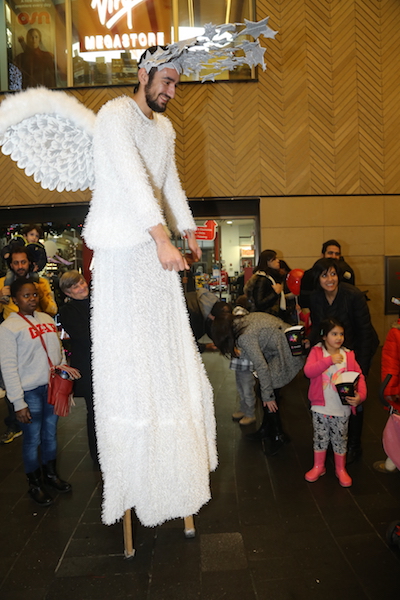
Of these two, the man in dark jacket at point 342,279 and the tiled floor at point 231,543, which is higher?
the man in dark jacket at point 342,279

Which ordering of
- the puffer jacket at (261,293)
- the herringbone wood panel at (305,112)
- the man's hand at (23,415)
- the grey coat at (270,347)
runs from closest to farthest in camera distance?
the man's hand at (23,415)
the grey coat at (270,347)
the puffer jacket at (261,293)
the herringbone wood panel at (305,112)

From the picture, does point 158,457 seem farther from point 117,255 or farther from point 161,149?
point 161,149

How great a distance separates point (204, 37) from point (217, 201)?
6429mm

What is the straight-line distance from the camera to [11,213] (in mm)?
8312

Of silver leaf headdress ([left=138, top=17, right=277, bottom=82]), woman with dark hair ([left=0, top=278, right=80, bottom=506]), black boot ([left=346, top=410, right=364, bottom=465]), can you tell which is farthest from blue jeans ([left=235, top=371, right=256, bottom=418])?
silver leaf headdress ([left=138, top=17, right=277, bottom=82])

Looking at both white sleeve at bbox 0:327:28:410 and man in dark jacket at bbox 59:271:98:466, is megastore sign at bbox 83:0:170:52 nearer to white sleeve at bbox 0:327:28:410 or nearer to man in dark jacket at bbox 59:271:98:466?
man in dark jacket at bbox 59:271:98:466

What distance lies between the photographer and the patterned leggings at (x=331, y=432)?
3010mm

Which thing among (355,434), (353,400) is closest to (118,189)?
(353,400)

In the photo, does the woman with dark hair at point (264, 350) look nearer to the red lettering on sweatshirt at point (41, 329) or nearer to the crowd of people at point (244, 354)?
the crowd of people at point (244, 354)

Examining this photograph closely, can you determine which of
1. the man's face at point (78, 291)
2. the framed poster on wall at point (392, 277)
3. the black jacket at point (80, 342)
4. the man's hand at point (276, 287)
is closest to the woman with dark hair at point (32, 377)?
the black jacket at point (80, 342)

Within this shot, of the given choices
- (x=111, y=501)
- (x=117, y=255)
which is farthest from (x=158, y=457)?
(x=117, y=255)

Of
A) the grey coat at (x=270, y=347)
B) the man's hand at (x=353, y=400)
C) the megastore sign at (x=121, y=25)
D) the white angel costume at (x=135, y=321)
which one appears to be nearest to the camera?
the white angel costume at (x=135, y=321)

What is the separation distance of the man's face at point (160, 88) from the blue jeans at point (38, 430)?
195 centimetres

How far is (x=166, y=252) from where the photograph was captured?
66.4 inches
